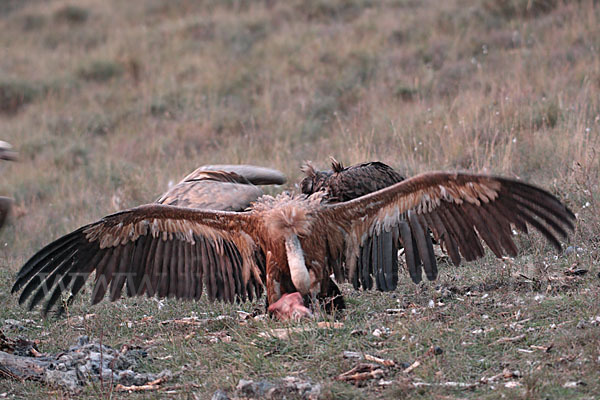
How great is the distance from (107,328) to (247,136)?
538 cm

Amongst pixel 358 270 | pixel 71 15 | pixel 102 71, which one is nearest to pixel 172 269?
pixel 358 270

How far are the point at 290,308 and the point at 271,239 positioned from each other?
0.50 metres

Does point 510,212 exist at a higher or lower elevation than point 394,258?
higher

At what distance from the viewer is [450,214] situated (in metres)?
5.27

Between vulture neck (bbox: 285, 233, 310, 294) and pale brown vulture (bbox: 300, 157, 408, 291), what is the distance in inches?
19.9

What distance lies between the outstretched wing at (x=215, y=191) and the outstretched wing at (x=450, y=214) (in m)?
1.53

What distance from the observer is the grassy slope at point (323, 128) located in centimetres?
479

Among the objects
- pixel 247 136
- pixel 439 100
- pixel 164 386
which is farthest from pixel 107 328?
pixel 439 100

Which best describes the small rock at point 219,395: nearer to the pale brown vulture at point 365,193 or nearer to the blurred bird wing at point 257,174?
the pale brown vulture at point 365,193

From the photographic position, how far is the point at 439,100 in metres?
11.2

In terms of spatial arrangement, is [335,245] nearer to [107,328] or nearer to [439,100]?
[107,328]

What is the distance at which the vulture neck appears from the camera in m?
5.17

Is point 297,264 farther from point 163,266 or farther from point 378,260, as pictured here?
point 163,266

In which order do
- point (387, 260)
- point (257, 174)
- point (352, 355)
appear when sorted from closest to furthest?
1. point (352, 355)
2. point (387, 260)
3. point (257, 174)
